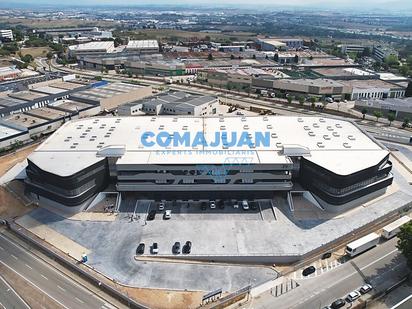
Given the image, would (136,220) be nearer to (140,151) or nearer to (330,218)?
(140,151)

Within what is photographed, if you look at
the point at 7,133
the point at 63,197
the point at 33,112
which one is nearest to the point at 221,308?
the point at 63,197

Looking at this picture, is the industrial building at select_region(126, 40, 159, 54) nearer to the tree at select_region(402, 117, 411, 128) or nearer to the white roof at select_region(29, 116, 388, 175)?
the white roof at select_region(29, 116, 388, 175)

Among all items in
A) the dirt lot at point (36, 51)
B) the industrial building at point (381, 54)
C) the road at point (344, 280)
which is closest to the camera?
the road at point (344, 280)

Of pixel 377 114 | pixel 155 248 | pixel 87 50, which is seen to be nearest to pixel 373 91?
pixel 377 114

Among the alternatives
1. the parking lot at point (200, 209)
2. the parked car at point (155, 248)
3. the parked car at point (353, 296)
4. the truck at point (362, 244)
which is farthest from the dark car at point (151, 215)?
the parked car at point (353, 296)

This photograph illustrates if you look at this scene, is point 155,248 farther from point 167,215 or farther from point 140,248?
point 167,215

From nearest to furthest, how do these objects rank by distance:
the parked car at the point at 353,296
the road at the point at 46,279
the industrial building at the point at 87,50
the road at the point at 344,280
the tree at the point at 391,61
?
the parked car at the point at 353,296 < the road at the point at 344,280 < the road at the point at 46,279 < the tree at the point at 391,61 < the industrial building at the point at 87,50

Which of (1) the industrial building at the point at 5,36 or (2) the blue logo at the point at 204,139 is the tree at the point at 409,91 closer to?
(2) the blue logo at the point at 204,139
